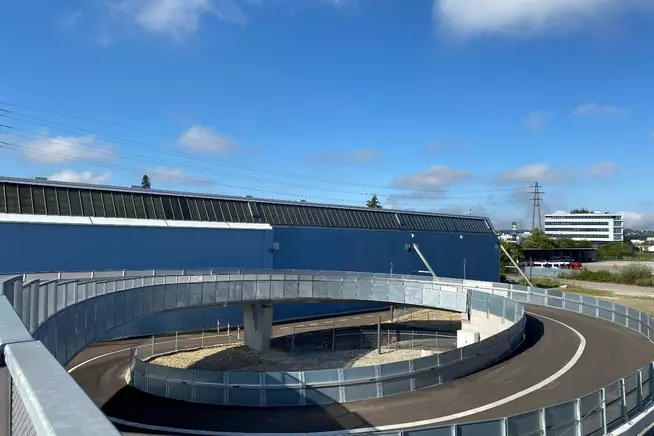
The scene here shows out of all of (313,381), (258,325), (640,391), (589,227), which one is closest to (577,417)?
(640,391)

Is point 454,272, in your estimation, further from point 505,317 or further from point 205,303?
point 205,303

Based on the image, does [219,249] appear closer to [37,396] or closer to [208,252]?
[208,252]

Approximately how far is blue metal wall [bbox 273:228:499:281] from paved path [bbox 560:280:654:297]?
706 inches

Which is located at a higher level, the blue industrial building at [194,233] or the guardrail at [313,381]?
the blue industrial building at [194,233]

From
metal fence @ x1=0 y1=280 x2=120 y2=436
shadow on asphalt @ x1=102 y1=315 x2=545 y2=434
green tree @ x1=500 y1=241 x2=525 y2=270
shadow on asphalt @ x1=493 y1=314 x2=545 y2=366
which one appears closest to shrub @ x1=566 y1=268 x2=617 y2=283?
green tree @ x1=500 y1=241 x2=525 y2=270

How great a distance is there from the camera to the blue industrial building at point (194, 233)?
31.8 m

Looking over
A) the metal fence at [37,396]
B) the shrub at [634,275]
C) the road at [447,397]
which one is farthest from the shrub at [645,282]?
the metal fence at [37,396]

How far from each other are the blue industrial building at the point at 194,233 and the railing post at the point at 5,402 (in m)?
→ 31.0

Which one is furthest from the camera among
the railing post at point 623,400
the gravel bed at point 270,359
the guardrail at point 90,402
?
the gravel bed at point 270,359

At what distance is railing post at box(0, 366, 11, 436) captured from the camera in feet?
11.2

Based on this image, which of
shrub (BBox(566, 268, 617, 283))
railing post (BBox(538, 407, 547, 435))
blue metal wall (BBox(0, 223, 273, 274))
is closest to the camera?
railing post (BBox(538, 407, 547, 435))

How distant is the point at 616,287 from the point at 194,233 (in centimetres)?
6147

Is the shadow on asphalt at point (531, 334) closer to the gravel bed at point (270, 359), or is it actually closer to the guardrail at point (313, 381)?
the guardrail at point (313, 381)

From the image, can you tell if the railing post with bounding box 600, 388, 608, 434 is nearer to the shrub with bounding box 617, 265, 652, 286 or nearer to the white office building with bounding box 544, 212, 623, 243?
the shrub with bounding box 617, 265, 652, 286
